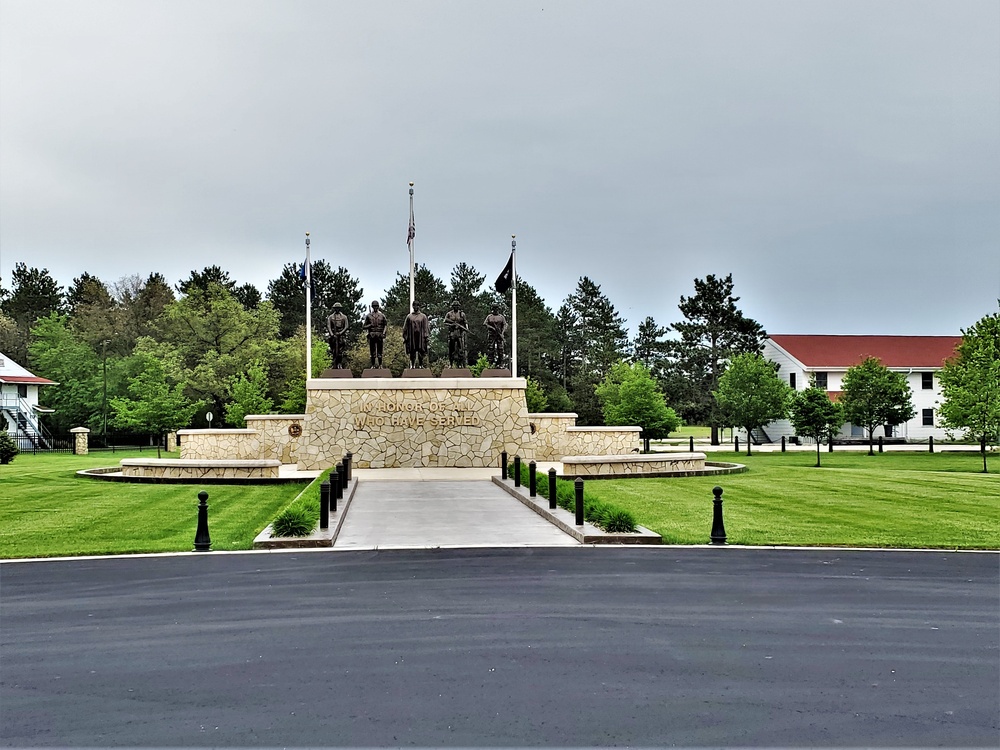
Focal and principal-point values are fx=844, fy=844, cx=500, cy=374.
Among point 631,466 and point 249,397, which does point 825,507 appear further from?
point 249,397

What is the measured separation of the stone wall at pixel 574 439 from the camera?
3191 centimetres

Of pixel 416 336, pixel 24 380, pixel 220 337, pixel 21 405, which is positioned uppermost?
pixel 220 337

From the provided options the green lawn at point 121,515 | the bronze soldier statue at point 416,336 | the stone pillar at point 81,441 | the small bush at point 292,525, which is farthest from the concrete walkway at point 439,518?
the stone pillar at point 81,441

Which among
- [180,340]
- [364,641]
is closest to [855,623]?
[364,641]

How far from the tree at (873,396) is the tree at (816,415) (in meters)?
9.88

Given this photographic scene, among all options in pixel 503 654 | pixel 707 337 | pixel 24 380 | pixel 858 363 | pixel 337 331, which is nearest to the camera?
pixel 503 654

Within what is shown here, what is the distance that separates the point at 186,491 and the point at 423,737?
17158mm

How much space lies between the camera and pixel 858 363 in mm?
58344

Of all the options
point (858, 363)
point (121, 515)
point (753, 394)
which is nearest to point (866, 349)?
point (858, 363)

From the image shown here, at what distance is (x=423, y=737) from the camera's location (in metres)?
5.24

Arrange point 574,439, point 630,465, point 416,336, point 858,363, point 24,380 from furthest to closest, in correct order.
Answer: point 858,363, point 24,380, point 574,439, point 416,336, point 630,465

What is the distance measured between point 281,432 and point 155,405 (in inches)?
871

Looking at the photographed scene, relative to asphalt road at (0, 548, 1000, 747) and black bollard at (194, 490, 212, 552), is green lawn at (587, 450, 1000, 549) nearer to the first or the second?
asphalt road at (0, 548, 1000, 747)

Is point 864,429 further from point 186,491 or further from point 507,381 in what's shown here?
point 186,491
